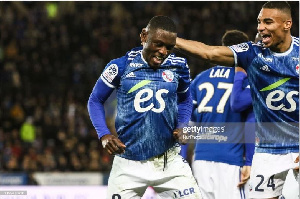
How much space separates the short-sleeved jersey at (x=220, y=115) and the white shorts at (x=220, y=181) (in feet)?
0.24

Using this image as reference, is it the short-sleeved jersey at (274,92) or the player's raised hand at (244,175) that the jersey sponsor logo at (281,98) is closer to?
the short-sleeved jersey at (274,92)

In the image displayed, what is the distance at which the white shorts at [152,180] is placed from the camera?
516 cm

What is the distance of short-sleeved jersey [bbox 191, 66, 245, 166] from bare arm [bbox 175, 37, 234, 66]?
1337 millimetres

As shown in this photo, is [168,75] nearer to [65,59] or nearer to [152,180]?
[152,180]

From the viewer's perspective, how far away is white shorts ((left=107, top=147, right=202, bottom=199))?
5.16m

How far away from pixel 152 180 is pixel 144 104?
59cm

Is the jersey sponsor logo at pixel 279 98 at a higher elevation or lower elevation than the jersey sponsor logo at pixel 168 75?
lower

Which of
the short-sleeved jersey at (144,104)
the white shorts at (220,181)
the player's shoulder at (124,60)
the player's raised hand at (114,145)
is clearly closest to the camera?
the player's raised hand at (114,145)

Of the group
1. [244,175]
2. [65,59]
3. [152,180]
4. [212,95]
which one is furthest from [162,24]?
[65,59]

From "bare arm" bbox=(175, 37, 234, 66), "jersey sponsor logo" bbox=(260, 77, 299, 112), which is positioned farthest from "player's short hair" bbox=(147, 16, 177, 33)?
"jersey sponsor logo" bbox=(260, 77, 299, 112)

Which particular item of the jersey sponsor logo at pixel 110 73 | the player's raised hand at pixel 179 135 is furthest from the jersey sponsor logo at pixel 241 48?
the jersey sponsor logo at pixel 110 73

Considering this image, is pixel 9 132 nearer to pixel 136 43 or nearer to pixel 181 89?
pixel 136 43

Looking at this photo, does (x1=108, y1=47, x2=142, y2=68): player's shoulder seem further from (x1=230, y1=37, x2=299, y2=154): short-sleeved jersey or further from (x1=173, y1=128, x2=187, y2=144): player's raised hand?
(x1=230, y1=37, x2=299, y2=154): short-sleeved jersey

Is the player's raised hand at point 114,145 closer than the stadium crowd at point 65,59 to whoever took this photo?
Yes
